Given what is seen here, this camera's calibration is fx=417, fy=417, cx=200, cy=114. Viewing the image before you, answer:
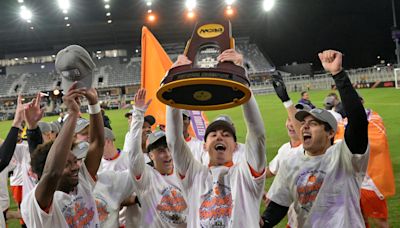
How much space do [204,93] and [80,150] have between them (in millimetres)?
1312

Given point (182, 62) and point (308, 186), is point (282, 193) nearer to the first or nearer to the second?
point (308, 186)

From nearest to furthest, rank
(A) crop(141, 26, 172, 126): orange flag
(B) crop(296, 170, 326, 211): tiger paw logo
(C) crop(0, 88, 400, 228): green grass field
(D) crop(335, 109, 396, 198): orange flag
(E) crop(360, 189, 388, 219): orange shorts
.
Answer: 1. (B) crop(296, 170, 326, 211): tiger paw logo
2. (E) crop(360, 189, 388, 219): orange shorts
3. (D) crop(335, 109, 396, 198): orange flag
4. (C) crop(0, 88, 400, 228): green grass field
5. (A) crop(141, 26, 172, 126): orange flag

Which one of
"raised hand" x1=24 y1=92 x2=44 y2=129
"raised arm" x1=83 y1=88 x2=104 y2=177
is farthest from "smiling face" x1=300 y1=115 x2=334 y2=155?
"raised hand" x1=24 y1=92 x2=44 y2=129

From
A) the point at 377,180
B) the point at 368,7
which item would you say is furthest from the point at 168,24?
the point at 377,180

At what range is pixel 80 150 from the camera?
10.0 ft

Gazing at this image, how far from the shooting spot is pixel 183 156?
10.5 ft

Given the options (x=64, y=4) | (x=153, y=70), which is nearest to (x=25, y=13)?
(x=64, y=4)

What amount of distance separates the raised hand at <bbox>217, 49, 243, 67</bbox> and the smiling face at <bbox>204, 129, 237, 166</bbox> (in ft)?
3.70

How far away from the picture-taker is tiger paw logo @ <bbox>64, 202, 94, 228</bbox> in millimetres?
2873

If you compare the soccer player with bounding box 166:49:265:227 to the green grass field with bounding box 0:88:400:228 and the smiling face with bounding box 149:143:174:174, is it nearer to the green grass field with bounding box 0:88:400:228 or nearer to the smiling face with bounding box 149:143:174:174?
the smiling face with bounding box 149:143:174:174

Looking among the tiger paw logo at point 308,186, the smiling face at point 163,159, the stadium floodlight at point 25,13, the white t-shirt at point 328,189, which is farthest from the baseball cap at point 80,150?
the stadium floodlight at point 25,13

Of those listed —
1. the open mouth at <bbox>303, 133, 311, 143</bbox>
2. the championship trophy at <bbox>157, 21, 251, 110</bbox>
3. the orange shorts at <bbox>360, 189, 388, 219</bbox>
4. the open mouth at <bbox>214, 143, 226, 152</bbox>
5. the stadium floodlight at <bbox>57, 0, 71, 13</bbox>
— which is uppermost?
the stadium floodlight at <bbox>57, 0, 71, 13</bbox>

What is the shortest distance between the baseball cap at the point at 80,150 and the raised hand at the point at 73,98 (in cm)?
45

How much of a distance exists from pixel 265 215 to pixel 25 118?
215 centimetres
